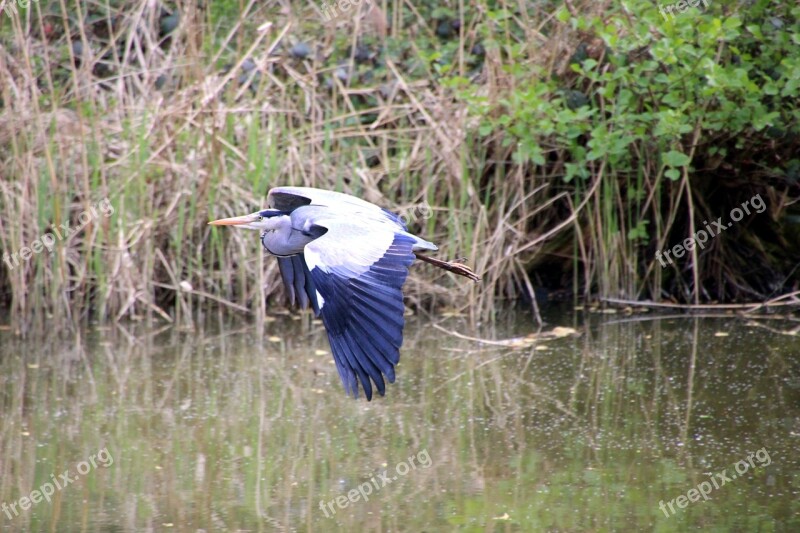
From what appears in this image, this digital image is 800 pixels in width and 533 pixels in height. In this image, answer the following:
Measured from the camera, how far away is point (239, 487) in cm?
446

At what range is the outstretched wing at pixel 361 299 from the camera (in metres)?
3.88

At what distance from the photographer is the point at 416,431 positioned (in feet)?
16.9

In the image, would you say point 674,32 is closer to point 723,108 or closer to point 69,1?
point 723,108

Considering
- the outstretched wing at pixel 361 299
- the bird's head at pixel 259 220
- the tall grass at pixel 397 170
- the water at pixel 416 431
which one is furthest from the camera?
the tall grass at pixel 397 170

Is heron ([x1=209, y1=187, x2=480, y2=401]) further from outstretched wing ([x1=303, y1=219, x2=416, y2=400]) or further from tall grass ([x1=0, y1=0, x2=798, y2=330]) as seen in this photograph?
tall grass ([x1=0, y1=0, x2=798, y2=330])

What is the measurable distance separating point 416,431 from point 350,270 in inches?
49.8

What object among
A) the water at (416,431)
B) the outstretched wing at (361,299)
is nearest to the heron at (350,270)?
the outstretched wing at (361,299)

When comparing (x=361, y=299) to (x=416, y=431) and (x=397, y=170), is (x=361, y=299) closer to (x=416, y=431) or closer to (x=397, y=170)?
(x=416, y=431)

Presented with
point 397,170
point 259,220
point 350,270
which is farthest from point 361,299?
point 397,170

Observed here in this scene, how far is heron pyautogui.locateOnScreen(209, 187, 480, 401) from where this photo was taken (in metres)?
3.90

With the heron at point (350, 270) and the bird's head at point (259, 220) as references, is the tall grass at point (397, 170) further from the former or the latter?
the heron at point (350, 270)

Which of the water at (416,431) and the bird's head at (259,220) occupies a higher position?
the bird's head at (259,220)

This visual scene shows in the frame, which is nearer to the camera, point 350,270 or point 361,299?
point 361,299

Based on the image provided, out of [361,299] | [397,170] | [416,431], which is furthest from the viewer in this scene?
[397,170]
